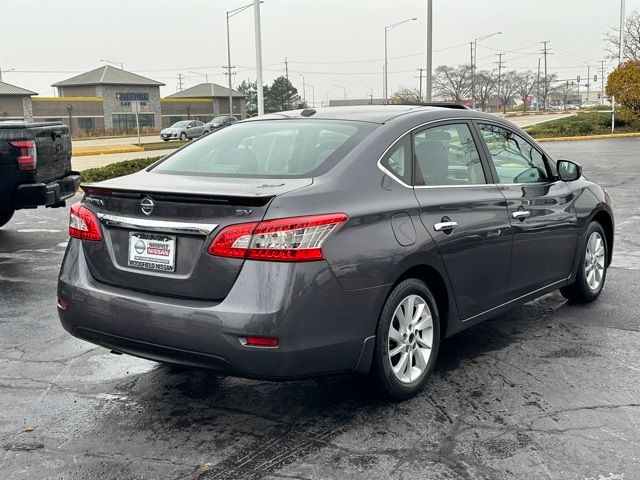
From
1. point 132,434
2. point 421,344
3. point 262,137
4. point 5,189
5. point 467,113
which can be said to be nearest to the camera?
point 132,434

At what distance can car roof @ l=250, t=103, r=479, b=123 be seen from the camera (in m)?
4.64

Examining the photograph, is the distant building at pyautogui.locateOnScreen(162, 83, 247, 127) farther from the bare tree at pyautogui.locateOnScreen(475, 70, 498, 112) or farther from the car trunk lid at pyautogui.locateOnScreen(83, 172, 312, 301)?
the car trunk lid at pyautogui.locateOnScreen(83, 172, 312, 301)

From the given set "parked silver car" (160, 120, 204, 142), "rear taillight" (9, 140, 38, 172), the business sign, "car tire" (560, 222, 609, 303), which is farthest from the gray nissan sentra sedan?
the business sign

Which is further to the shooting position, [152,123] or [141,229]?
[152,123]

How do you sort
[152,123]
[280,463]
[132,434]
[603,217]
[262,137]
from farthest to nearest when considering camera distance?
[152,123], [603,217], [262,137], [132,434], [280,463]

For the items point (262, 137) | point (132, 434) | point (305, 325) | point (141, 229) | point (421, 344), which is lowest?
point (132, 434)

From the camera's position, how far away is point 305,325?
3.58m

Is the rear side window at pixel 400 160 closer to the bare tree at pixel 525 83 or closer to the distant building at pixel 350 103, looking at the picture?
the distant building at pixel 350 103

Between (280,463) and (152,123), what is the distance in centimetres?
7164

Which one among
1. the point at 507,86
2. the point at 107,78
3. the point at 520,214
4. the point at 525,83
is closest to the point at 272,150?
the point at 520,214

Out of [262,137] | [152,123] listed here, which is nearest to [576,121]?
[262,137]

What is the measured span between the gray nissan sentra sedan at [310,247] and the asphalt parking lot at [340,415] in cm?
34

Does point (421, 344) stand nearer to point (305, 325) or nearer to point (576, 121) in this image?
point (305, 325)

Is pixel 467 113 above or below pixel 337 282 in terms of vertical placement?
above
